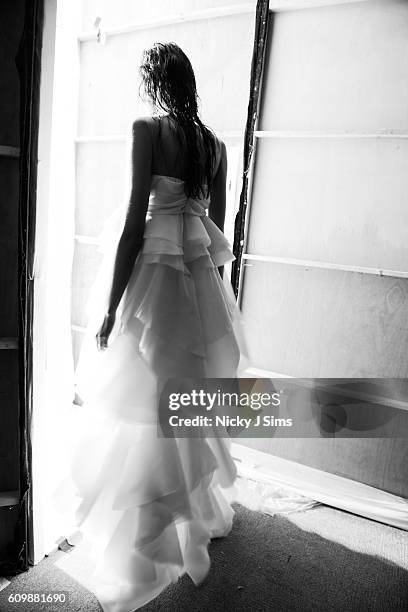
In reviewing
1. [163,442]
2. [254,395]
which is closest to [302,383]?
[254,395]

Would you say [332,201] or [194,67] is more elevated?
[194,67]

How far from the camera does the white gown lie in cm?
142

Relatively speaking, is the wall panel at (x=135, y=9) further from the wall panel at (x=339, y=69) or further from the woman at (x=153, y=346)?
the woman at (x=153, y=346)

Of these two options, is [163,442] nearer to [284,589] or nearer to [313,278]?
[284,589]

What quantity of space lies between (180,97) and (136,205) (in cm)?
38

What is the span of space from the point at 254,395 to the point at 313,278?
723 millimetres

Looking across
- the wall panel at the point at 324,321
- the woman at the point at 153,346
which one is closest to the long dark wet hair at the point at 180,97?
the woman at the point at 153,346

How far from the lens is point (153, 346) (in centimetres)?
142

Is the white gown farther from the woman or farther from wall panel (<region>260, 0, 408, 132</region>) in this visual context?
wall panel (<region>260, 0, 408, 132</region>)

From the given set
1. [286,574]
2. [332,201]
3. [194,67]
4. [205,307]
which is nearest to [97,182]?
[194,67]

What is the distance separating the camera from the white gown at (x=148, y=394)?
1422mm

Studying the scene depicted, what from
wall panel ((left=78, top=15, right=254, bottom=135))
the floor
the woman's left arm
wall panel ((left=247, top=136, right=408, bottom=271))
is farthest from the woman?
wall panel ((left=78, top=15, right=254, bottom=135))

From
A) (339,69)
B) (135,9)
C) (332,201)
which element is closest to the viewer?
(339,69)

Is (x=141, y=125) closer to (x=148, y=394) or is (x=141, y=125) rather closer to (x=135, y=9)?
(x=148, y=394)
